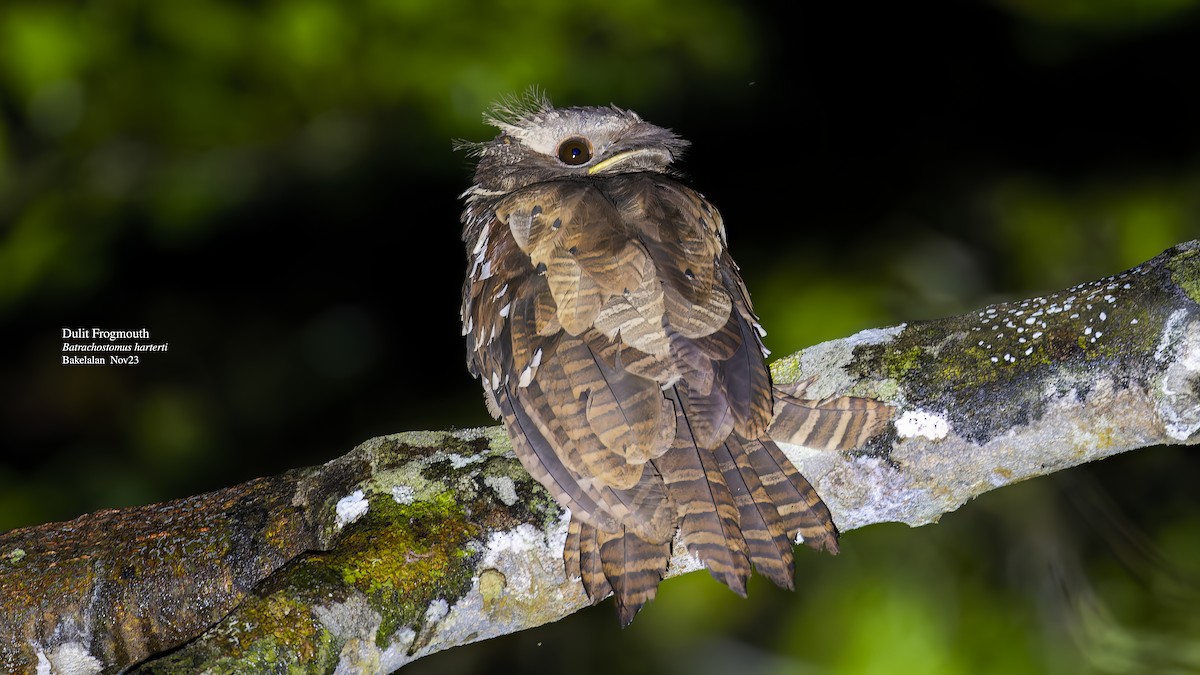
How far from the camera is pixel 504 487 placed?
7.98 ft

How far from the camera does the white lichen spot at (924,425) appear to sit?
2.35 meters

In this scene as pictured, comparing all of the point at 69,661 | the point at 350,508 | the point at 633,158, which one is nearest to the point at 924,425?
the point at 350,508

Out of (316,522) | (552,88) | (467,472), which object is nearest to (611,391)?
(467,472)

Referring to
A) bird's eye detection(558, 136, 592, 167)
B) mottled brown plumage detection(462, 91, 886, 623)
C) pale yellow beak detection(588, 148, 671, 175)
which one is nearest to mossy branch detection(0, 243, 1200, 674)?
mottled brown plumage detection(462, 91, 886, 623)

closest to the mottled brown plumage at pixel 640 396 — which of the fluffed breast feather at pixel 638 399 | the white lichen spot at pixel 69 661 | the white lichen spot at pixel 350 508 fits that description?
the fluffed breast feather at pixel 638 399

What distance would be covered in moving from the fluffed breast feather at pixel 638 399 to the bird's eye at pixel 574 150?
104 centimetres

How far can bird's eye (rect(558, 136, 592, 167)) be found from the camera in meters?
3.80

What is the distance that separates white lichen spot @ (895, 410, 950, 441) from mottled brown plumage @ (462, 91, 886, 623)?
0.07 metres

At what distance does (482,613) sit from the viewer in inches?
89.0

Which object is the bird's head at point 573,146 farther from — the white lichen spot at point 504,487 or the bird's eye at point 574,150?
the white lichen spot at point 504,487

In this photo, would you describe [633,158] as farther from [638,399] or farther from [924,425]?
[924,425]

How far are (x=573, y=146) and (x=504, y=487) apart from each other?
5.83 feet

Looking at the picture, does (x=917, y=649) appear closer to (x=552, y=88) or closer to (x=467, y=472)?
(x=467, y=472)

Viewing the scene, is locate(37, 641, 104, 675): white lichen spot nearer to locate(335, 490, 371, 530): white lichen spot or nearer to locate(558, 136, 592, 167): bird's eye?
locate(335, 490, 371, 530): white lichen spot
